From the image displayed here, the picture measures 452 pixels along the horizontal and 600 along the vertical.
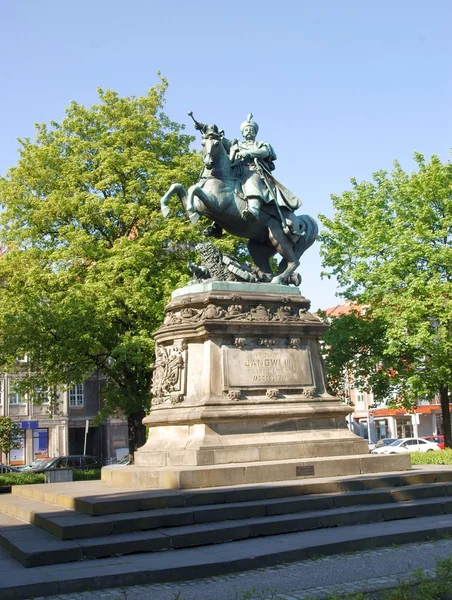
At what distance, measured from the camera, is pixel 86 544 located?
8516mm

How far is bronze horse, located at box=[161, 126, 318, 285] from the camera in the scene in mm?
14227

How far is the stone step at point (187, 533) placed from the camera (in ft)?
27.4

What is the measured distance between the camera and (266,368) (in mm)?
13203

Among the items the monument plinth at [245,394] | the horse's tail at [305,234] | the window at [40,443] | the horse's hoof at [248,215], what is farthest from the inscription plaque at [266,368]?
the window at [40,443]

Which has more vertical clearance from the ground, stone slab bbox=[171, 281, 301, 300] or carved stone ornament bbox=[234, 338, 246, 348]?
stone slab bbox=[171, 281, 301, 300]

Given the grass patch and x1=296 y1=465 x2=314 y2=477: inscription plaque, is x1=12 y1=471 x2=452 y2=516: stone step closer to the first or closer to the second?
x1=296 y1=465 x2=314 y2=477: inscription plaque

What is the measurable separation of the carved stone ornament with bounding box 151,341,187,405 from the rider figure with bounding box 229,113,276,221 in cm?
298

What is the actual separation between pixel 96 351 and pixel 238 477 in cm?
1708

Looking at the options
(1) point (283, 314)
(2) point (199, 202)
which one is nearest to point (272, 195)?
(2) point (199, 202)

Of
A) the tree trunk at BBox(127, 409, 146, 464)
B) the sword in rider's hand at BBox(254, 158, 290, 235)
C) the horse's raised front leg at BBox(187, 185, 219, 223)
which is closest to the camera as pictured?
the horse's raised front leg at BBox(187, 185, 219, 223)

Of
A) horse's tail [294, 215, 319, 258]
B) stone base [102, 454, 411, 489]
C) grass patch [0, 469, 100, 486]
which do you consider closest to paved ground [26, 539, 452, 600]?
stone base [102, 454, 411, 489]

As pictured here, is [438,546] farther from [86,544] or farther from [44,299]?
[44,299]

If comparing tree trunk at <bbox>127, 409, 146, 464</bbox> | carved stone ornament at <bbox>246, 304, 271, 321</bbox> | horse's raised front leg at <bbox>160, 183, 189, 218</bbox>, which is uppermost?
horse's raised front leg at <bbox>160, 183, 189, 218</bbox>

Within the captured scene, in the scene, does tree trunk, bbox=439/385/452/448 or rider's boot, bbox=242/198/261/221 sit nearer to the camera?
rider's boot, bbox=242/198/261/221
